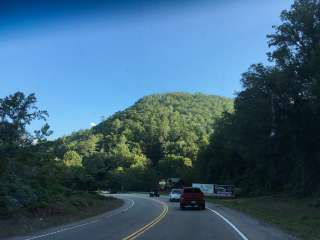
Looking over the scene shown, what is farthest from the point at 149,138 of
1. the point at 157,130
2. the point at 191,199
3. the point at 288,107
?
the point at 191,199

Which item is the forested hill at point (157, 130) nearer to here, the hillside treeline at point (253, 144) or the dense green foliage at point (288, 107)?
the hillside treeline at point (253, 144)

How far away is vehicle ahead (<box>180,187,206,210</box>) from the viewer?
4419 centimetres

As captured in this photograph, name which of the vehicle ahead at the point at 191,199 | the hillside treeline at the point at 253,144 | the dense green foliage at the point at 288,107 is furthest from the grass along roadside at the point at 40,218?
the dense green foliage at the point at 288,107

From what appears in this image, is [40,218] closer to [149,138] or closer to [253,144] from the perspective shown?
[253,144]

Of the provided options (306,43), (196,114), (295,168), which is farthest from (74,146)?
(306,43)

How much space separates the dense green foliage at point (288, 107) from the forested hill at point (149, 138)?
69.1 meters

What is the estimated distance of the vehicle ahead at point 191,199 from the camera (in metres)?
44.2

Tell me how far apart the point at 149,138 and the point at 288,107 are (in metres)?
119

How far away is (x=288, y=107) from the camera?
202 ft

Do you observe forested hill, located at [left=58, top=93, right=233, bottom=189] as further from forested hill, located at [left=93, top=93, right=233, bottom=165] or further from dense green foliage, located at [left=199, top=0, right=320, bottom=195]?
dense green foliage, located at [left=199, top=0, right=320, bottom=195]

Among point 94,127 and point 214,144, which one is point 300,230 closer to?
point 214,144

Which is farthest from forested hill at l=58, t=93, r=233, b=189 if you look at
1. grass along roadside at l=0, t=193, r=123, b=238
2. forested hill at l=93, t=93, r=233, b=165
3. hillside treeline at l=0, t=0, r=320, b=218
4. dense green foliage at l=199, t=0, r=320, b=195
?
grass along roadside at l=0, t=193, r=123, b=238

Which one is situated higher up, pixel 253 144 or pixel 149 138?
pixel 149 138

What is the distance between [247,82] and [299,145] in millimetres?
9009
